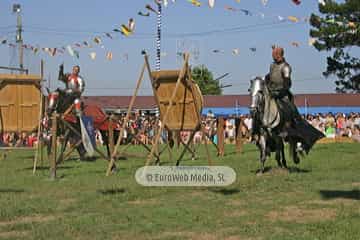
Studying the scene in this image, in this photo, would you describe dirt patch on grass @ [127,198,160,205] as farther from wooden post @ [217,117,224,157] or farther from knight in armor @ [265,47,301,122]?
wooden post @ [217,117,224,157]

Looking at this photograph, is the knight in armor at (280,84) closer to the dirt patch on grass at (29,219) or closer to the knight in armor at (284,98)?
the knight in armor at (284,98)

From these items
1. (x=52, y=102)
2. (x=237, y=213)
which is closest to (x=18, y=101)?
(x=52, y=102)

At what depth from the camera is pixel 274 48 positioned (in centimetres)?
1308

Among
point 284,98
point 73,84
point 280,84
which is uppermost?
point 73,84

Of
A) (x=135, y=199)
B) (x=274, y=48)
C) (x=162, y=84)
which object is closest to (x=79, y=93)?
(x=162, y=84)

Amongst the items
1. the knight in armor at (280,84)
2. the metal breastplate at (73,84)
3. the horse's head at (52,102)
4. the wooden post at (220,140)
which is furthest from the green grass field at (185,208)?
the wooden post at (220,140)

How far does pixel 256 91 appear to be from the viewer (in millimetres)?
12594

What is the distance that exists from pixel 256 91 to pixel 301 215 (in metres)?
4.74

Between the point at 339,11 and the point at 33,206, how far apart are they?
1095 inches

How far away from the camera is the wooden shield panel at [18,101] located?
1535 centimetres

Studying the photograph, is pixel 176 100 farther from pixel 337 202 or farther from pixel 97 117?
pixel 97 117

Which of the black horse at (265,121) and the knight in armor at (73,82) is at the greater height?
the knight in armor at (73,82)

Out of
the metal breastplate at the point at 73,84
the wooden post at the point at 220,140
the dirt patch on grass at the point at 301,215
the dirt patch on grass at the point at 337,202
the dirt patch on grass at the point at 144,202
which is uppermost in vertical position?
the metal breastplate at the point at 73,84

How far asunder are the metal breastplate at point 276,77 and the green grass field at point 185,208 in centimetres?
166
